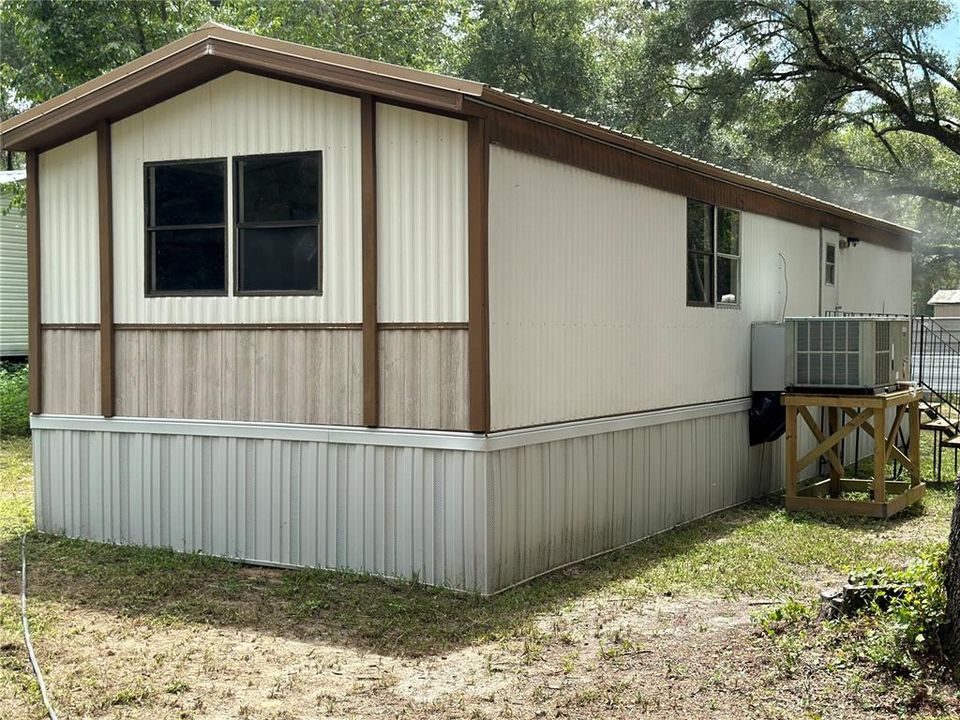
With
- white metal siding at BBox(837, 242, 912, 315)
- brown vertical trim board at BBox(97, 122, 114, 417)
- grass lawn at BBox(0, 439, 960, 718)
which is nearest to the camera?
grass lawn at BBox(0, 439, 960, 718)

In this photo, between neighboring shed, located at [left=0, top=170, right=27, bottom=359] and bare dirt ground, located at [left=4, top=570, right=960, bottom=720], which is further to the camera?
neighboring shed, located at [left=0, top=170, right=27, bottom=359]

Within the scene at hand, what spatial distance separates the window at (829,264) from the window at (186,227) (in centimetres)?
839

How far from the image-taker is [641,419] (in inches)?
375

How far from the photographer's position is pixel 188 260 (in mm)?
8547

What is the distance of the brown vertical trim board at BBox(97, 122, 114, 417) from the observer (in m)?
8.79

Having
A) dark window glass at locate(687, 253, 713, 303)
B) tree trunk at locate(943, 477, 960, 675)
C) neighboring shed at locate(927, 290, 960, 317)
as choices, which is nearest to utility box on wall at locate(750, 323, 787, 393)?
dark window glass at locate(687, 253, 713, 303)

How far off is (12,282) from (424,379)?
16773 mm

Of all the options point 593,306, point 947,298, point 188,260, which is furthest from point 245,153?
point 947,298

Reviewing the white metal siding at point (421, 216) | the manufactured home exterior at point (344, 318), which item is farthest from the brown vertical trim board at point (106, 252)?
the white metal siding at point (421, 216)

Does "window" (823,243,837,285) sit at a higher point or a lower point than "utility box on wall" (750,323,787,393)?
higher

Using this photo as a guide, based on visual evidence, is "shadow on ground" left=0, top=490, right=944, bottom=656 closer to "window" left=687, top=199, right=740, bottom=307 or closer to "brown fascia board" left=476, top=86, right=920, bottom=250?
Result: "window" left=687, top=199, right=740, bottom=307

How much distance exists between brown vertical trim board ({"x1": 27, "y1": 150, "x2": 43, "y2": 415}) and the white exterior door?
9.15 metres

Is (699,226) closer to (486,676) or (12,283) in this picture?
(486,676)

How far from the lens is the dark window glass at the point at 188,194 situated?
27.7 feet
